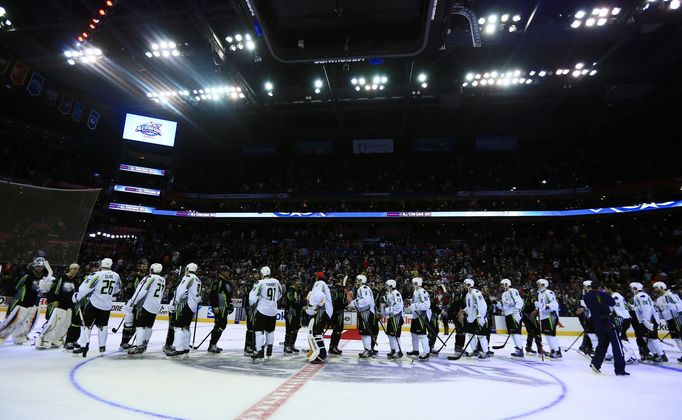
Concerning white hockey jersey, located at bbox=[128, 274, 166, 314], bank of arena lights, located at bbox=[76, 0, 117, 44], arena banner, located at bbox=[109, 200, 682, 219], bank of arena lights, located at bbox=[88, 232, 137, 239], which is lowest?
white hockey jersey, located at bbox=[128, 274, 166, 314]

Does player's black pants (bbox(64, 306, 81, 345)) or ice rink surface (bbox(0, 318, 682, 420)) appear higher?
player's black pants (bbox(64, 306, 81, 345))

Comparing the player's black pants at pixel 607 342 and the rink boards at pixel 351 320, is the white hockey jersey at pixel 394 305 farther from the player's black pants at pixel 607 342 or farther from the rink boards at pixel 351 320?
the rink boards at pixel 351 320

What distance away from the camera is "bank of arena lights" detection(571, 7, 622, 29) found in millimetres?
14413

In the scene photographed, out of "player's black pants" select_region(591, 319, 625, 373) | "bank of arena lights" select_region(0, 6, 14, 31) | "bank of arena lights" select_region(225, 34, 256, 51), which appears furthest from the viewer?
"bank of arena lights" select_region(225, 34, 256, 51)

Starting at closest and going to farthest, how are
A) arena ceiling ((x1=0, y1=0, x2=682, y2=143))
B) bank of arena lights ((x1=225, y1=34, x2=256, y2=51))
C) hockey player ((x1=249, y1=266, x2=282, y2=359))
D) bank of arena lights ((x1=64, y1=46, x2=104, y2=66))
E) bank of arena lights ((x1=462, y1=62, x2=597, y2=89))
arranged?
hockey player ((x1=249, y1=266, x2=282, y2=359)) < arena ceiling ((x1=0, y1=0, x2=682, y2=143)) < bank of arena lights ((x1=225, y1=34, x2=256, y2=51)) < bank of arena lights ((x1=64, y1=46, x2=104, y2=66)) < bank of arena lights ((x1=462, y1=62, x2=597, y2=89))

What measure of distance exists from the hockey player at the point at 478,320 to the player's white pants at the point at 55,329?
34.7ft

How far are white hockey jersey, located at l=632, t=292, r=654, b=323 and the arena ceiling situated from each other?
9833mm

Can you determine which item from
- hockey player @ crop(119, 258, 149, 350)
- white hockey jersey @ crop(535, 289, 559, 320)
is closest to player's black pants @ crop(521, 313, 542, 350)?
white hockey jersey @ crop(535, 289, 559, 320)

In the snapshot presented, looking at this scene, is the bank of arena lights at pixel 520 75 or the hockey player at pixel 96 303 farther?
the bank of arena lights at pixel 520 75

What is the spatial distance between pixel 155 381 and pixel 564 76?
2307 centimetres

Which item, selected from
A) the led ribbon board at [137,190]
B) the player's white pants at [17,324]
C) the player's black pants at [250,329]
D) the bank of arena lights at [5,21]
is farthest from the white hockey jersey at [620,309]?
the led ribbon board at [137,190]

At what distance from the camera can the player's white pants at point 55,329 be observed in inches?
360

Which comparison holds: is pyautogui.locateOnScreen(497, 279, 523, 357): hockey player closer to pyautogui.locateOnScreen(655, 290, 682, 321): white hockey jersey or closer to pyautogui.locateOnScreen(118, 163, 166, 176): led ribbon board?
pyautogui.locateOnScreen(655, 290, 682, 321): white hockey jersey

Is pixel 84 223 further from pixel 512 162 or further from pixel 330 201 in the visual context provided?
pixel 512 162
